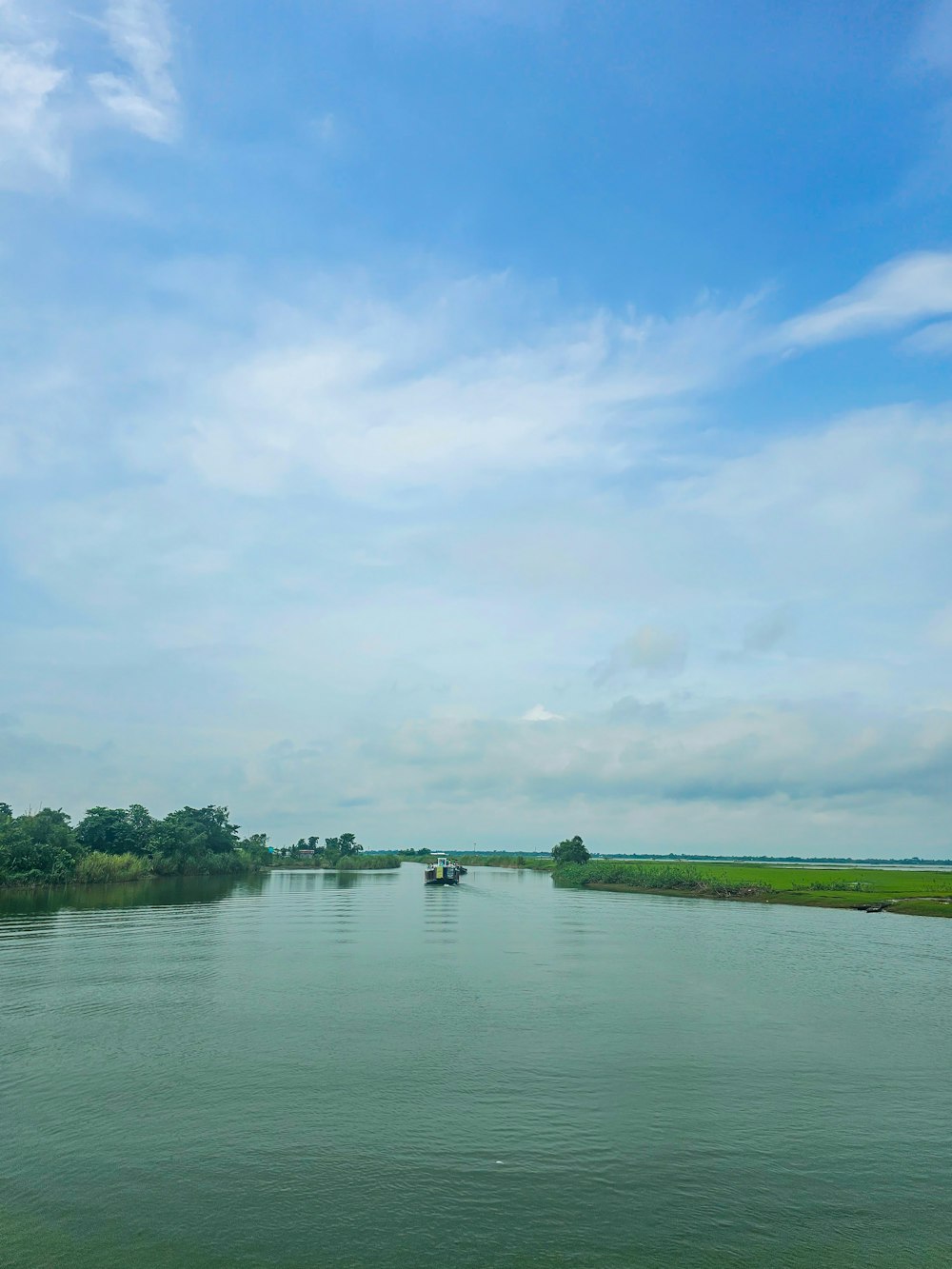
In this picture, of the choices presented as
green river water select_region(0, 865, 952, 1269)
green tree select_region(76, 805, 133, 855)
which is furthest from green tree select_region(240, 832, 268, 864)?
green river water select_region(0, 865, 952, 1269)

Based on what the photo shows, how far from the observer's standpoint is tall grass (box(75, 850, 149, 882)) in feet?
313

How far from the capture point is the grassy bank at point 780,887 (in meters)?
78.1

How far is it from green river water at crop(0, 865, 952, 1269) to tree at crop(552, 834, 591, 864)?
128555mm

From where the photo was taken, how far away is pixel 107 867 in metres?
99.5

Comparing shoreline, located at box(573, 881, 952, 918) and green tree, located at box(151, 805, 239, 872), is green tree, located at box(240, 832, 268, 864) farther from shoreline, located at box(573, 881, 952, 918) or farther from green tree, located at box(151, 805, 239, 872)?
shoreline, located at box(573, 881, 952, 918)

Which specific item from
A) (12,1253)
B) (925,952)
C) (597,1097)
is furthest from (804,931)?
(12,1253)

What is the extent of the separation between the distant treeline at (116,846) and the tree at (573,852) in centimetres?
6546

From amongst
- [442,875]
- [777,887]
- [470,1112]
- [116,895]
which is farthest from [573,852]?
[470,1112]

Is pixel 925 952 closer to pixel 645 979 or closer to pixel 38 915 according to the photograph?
pixel 645 979

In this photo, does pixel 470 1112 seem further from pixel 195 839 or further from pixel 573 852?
pixel 573 852

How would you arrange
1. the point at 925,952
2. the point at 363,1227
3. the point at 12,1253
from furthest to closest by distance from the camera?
the point at 925,952
the point at 363,1227
the point at 12,1253

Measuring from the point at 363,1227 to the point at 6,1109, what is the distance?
1109cm

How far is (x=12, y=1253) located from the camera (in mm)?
12945

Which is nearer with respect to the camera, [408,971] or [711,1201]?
[711,1201]
